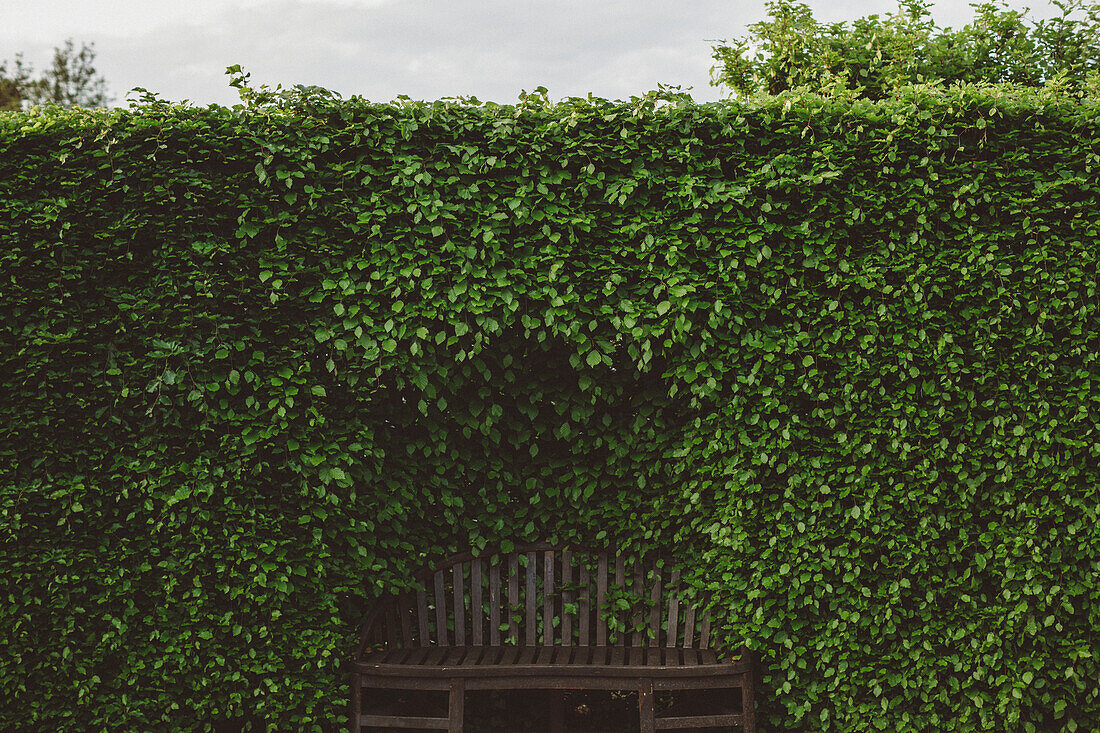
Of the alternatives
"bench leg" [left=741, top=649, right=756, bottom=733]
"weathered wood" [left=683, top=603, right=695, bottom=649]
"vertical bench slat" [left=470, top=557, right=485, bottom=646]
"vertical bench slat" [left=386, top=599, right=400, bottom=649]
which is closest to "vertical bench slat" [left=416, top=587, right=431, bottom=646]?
"vertical bench slat" [left=386, top=599, right=400, bottom=649]

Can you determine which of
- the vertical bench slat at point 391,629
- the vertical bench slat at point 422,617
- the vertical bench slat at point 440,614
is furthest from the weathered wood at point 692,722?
the vertical bench slat at point 391,629

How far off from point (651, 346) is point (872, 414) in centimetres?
121

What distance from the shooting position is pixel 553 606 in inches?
168

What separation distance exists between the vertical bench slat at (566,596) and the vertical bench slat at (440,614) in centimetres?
69

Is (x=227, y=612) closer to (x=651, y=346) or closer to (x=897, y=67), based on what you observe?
(x=651, y=346)

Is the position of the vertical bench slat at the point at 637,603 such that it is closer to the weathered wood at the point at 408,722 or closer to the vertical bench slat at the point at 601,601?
the vertical bench slat at the point at 601,601

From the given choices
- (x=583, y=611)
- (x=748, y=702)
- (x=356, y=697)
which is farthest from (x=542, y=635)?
(x=748, y=702)

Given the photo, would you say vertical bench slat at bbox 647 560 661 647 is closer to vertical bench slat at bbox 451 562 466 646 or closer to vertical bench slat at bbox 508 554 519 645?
vertical bench slat at bbox 508 554 519 645

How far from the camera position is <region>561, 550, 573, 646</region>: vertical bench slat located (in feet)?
13.6

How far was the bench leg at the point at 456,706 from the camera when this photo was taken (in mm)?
3793

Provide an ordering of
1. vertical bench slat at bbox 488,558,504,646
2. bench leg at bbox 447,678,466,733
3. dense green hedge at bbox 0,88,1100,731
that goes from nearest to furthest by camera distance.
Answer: dense green hedge at bbox 0,88,1100,731 < bench leg at bbox 447,678,466,733 < vertical bench slat at bbox 488,558,504,646

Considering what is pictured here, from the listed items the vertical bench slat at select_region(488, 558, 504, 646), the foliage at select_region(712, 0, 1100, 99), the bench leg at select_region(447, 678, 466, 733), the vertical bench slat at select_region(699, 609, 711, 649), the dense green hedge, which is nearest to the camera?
the dense green hedge

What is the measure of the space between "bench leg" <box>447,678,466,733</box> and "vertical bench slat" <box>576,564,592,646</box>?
74cm

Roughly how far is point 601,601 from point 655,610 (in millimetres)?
316
